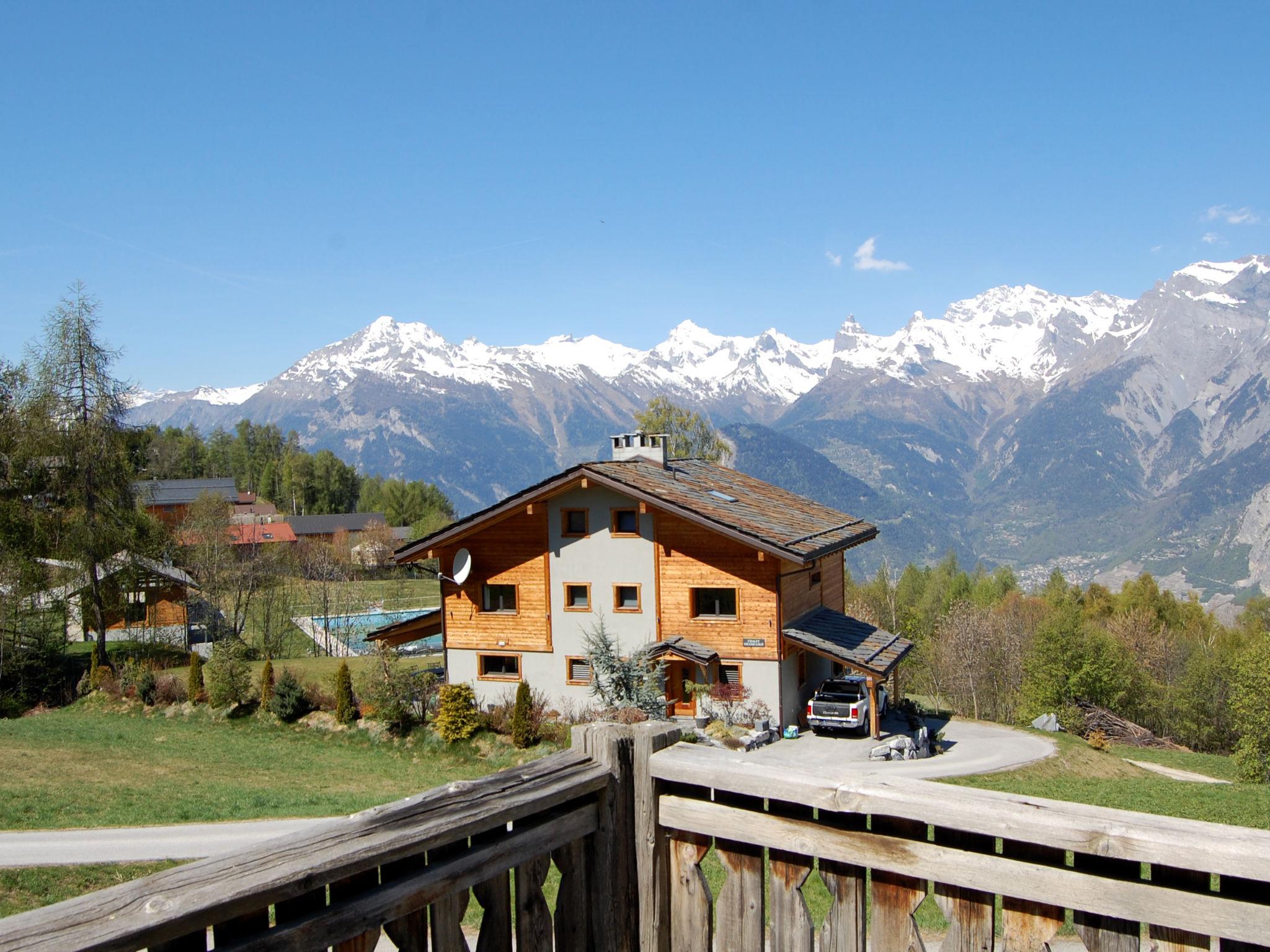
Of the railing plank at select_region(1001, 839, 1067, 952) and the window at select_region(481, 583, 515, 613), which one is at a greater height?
the railing plank at select_region(1001, 839, 1067, 952)

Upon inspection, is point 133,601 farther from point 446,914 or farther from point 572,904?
point 446,914

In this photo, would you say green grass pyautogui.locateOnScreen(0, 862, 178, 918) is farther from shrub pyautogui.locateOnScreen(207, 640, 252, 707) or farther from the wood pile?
the wood pile

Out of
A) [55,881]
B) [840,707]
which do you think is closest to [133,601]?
[840,707]

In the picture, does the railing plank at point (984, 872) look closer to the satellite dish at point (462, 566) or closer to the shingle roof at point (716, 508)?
the shingle roof at point (716, 508)

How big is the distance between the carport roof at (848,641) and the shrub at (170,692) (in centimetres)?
2151

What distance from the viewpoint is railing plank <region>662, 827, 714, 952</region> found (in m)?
3.66

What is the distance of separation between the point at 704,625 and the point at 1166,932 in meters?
26.6

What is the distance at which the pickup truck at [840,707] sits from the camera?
27766mm

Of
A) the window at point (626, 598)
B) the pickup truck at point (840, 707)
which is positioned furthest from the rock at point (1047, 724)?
the window at point (626, 598)

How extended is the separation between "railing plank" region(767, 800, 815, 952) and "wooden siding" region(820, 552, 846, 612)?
30.8 meters

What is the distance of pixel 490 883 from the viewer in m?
3.28

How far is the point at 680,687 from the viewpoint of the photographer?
97.7 ft

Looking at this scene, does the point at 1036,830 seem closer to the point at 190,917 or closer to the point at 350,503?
the point at 190,917

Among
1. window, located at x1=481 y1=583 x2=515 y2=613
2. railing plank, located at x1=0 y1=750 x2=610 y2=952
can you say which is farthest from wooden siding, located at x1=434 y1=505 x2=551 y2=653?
railing plank, located at x1=0 y1=750 x2=610 y2=952
